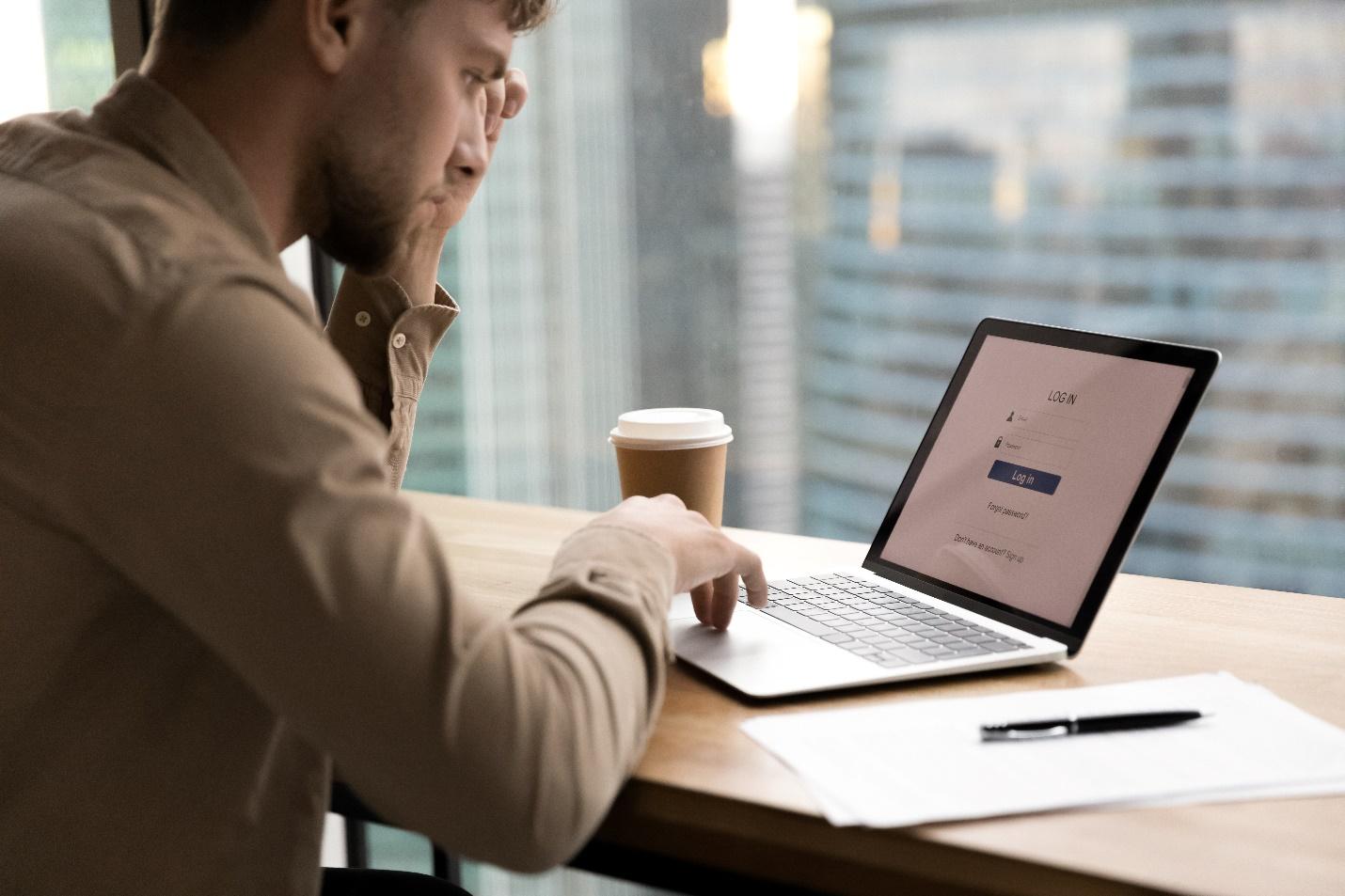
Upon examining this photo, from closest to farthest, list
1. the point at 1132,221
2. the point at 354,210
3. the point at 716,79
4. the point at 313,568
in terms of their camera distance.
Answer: the point at 313,568, the point at 354,210, the point at 1132,221, the point at 716,79

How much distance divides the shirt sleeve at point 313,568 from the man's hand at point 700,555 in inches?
9.3

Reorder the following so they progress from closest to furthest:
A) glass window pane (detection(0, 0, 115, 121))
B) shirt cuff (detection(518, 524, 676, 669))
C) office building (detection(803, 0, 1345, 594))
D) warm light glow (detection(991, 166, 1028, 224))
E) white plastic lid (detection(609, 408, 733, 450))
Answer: shirt cuff (detection(518, 524, 676, 669)) < white plastic lid (detection(609, 408, 733, 450)) < office building (detection(803, 0, 1345, 594)) < warm light glow (detection(991, 166, 1028, 224)) < glass window pane (detection(0, 0, 115, 121))

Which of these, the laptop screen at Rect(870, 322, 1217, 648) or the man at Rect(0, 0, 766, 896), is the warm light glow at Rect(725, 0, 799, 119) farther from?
the man at Rect(0, 0, 766, 896)

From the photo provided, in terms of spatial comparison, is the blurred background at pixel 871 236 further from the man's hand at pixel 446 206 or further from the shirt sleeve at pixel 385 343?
the shirt sleeve at pixel 385 343

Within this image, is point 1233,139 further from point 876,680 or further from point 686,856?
point 686,856

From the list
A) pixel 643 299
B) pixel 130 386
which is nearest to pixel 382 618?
pixel 130 386

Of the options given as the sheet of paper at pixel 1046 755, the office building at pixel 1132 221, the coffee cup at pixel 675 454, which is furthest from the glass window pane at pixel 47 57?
the sheet of paper at pixel 1046 755

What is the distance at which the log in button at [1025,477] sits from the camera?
105 centimetres

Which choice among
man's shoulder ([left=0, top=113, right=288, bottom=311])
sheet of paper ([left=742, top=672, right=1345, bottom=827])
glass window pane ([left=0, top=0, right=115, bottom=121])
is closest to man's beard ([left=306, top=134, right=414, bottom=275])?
man's shoulder ([left=0, top=113, right=288, bottom=311])

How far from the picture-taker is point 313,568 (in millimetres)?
629

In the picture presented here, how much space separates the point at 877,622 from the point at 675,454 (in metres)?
0.28

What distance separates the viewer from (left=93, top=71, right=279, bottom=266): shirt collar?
80 cm

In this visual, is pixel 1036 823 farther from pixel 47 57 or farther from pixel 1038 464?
pixel 47 57

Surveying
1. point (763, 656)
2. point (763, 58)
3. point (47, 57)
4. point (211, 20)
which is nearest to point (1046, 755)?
point (763, 656)
